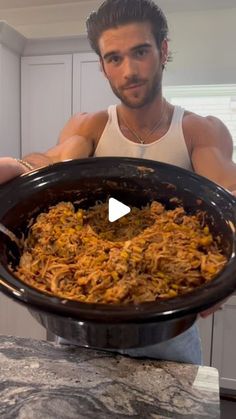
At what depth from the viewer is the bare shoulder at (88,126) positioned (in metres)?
1.34

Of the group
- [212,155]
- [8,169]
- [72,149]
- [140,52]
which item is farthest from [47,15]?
[8,169]

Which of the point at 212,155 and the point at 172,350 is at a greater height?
the point at 212,155

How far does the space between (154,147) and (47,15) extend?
1.22m

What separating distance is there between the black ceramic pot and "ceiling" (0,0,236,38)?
142 cm

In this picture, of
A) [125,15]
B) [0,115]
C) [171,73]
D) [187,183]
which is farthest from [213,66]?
[187,183]

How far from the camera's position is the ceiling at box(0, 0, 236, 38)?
192cm

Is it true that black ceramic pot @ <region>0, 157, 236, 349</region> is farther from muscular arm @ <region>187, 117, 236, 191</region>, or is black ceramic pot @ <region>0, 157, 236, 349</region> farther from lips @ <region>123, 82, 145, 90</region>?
lips @ <region>123, 82, 145, 90</region>

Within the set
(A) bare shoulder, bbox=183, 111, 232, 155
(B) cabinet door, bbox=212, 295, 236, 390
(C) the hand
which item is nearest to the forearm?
(A) bare shoulder, bbox=183, 111, 232, 155

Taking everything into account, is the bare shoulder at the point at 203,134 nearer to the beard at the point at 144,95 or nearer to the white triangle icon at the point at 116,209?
the beard at the point at 144,95

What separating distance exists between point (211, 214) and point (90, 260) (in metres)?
0.23

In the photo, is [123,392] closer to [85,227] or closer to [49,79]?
[85,227]

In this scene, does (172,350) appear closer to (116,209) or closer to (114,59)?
(116,209)

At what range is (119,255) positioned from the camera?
60 centimetres

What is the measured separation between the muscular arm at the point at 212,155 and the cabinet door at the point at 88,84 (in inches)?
22.0
